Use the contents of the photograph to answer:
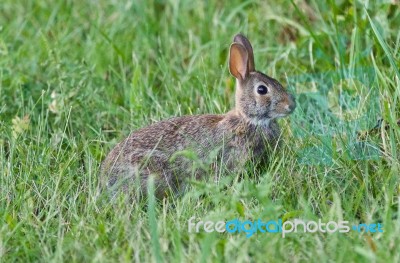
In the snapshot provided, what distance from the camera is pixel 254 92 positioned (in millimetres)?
4770

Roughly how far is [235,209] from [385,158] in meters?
1.01

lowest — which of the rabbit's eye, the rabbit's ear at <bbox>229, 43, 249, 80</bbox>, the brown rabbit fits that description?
the brown rabbit

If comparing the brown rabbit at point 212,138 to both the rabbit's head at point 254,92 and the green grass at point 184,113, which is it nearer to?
the rabbit's head at point 254,92

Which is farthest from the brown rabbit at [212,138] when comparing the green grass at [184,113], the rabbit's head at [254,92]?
the green grass at [184,113]

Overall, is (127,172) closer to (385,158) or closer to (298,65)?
Result: (385,158)

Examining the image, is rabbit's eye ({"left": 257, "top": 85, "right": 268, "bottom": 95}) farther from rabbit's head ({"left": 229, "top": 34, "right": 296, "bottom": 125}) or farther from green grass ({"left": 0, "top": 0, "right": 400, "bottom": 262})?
green grass ({"left": 0, "top": 0, "right": 400, "bottom": 262})

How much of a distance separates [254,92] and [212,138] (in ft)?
1.07

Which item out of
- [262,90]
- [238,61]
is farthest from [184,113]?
[262,90]

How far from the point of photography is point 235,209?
12.5ft

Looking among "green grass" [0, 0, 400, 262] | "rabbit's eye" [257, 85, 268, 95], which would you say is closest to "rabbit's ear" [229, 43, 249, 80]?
A: "rabbit's eye" [257, 85, 268, 95]

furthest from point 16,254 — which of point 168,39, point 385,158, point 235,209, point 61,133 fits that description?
point 168,39

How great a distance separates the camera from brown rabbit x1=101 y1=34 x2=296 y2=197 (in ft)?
15.1

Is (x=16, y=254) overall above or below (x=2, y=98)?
below

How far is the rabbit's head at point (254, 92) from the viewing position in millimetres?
4699
